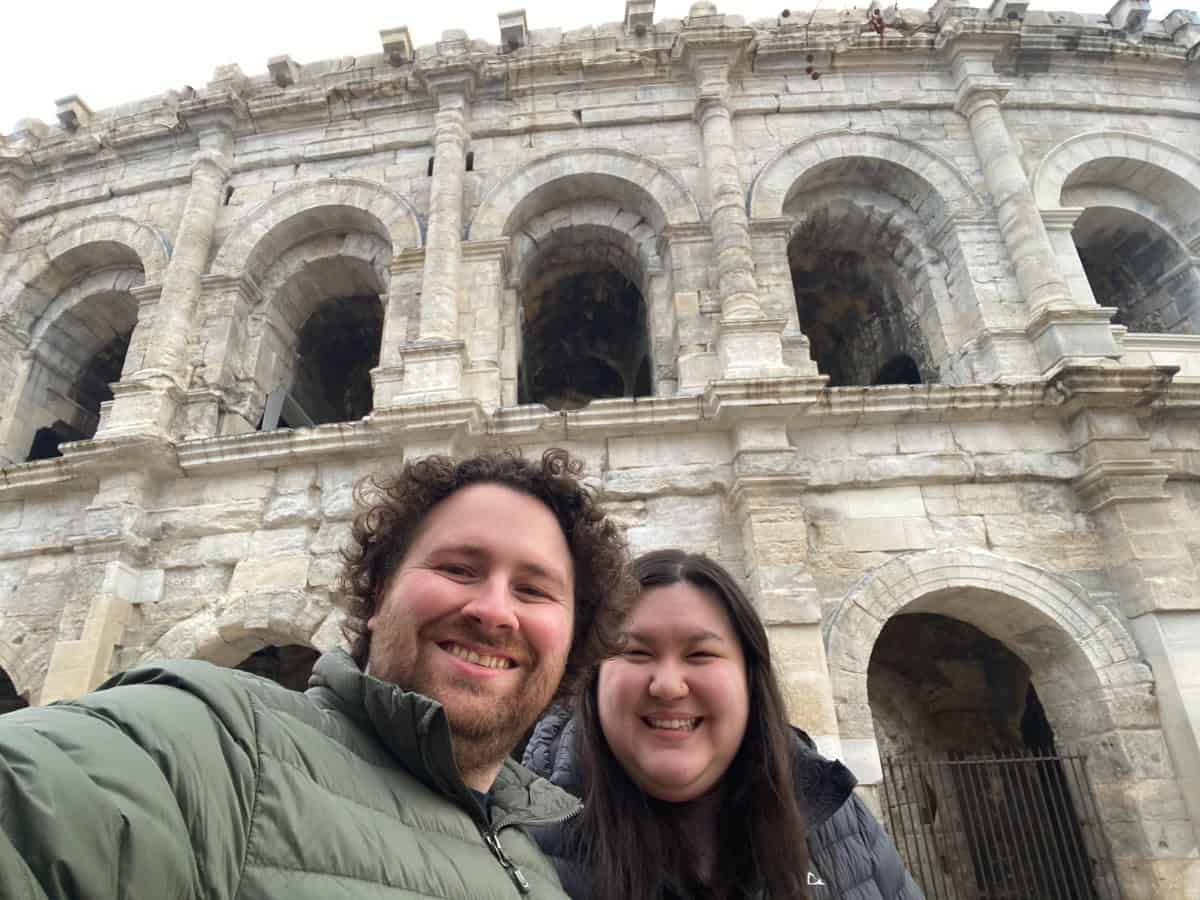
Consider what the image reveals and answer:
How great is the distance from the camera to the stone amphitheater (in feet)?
19.1

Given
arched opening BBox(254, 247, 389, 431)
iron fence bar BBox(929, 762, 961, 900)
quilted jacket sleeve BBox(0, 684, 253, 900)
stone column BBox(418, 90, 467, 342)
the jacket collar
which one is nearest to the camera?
quilted jacket sleeve BBox(0, 684, 253, 900)

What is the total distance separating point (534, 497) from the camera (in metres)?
1.84

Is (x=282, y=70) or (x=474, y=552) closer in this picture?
(x=474, y=552)

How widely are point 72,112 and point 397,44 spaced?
4.98 m

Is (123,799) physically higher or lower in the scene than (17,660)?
lower

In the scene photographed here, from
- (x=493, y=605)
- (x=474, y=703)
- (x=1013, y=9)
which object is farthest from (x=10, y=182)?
(x=1013, y=9)

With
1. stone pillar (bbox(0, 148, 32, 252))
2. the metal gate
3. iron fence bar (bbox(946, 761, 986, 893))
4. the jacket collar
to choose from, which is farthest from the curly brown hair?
stone pillar (bbox(0, 148, 32, 252))

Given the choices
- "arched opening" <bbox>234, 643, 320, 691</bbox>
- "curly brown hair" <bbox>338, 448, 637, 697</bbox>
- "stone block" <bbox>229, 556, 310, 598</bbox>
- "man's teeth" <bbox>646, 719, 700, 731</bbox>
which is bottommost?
"man's teeth" <bbox>646, 719, 700, 731</bbox>

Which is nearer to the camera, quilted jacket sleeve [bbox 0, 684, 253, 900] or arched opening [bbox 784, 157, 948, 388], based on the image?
quilted jacket sleeve [bbox 0, 684, 253, 900]

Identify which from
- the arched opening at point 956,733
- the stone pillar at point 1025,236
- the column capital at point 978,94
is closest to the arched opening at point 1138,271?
the stone pillar at point 1025,236

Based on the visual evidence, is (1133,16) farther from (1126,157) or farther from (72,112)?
(72,112)

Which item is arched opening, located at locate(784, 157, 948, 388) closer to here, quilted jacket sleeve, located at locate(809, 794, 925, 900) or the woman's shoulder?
quilted jacket sleeve, located at locate(809, 794, 925, 900)

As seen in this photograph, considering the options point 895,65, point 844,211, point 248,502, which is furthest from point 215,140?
point 895,65

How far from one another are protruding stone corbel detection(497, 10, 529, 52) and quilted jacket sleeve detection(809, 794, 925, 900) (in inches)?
389
